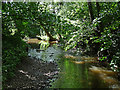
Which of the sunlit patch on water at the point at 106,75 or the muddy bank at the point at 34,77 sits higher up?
the sunlit patch on water at the point at 106,75

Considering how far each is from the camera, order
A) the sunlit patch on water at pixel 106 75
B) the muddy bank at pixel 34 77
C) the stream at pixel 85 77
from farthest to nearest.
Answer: the sunlit patch on water at pixel 106 75 < the stream at pixel 85 77 < the muddy bank at pixel 34 77

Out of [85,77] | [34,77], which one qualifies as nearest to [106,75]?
[85,77]

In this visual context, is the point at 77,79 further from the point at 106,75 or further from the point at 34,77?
the point at 34,77

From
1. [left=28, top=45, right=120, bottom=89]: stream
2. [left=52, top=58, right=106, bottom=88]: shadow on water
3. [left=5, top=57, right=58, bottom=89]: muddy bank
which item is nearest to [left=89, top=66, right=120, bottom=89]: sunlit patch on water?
[left=28, top=45, right=120, bottom=89]: stream

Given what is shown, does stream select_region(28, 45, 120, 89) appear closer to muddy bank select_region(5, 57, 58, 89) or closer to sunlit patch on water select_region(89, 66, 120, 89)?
sunlit patch on water select_region(89, 66, 120, 89)

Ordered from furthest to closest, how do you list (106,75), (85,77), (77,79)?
(106,75), (85,77), (77,79)

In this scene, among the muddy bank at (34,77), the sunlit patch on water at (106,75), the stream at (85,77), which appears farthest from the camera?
the sunlit patch on water at (106,75)

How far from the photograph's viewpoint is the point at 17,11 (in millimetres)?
4859

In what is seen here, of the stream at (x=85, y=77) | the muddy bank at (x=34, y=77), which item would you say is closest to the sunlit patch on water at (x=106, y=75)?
the stream at (x=85, y=77)

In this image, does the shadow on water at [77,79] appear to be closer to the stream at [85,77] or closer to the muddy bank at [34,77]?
the stream at [85,77]

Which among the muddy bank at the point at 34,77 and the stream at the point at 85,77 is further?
the stream at the point at 85,77

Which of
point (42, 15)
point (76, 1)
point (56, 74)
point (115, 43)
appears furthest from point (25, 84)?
point (76, 1)

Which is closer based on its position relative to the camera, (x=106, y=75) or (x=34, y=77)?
(x=34, y=77)

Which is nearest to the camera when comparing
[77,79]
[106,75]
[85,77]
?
[77,79]
